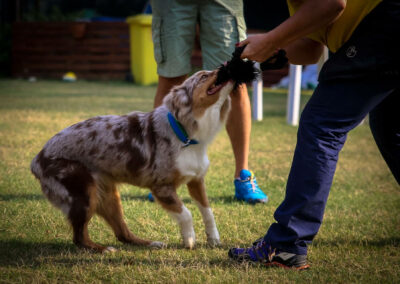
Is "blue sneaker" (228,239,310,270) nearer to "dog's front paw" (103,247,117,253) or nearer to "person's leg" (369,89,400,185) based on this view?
"dog's front paw" (103,247,117,253)

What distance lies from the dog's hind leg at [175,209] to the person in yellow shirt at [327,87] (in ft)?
2.03

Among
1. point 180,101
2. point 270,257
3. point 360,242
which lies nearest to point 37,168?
point 180,101

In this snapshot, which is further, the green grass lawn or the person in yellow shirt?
the green grass lawn

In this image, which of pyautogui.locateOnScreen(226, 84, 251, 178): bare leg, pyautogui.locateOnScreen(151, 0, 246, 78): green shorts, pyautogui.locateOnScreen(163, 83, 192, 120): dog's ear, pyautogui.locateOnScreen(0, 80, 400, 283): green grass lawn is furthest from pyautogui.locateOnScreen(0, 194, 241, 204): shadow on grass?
pyautogui.locateOnScreen(163, 83, 192, 120): dog's ear

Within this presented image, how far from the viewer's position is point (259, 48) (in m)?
2.72

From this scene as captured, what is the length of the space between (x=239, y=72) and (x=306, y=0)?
645 millimetres

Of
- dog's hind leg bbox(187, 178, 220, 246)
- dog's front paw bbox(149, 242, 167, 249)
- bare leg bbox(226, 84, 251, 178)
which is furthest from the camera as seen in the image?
bare leg bbox(226, 84, 251, 178)

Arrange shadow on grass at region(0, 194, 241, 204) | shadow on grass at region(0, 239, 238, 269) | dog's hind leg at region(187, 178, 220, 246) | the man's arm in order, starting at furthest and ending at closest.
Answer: shadow on grass at region(0, 194, 241, 204) → dog's hind leg at region(187, 178, 220, 246) → shadow on grass at region(0, 239, 238, 269) → the man's arm

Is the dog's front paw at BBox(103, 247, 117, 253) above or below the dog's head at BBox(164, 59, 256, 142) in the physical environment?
below

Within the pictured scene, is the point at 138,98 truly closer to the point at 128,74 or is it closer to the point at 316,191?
the point at 128,74

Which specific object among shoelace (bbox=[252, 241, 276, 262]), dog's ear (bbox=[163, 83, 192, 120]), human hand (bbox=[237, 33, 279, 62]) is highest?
human hand (bbox=[237, 33, 279, 62])

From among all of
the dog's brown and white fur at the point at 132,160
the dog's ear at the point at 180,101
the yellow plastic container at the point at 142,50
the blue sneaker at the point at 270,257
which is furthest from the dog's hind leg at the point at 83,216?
the yellow plastic container at the point at 142,50

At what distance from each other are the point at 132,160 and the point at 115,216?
460mm

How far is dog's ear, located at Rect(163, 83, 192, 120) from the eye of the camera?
3199 millimetres
